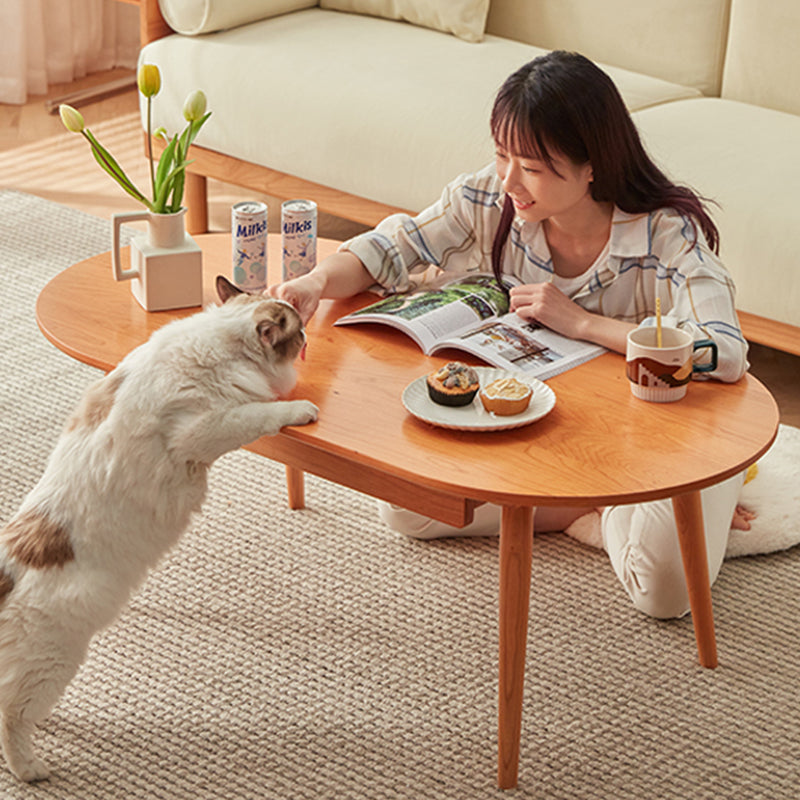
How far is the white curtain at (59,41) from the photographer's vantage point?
153 inches

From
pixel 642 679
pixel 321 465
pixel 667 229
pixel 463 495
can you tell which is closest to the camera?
pixel 463 495

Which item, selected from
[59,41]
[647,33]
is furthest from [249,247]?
[59,41]

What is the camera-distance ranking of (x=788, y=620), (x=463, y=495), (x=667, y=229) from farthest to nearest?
(x=788, y=620)
(x=667, y=229)
(x=463, y=495)

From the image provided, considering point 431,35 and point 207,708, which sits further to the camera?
point 431,35

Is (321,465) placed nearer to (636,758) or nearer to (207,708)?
(207,708)

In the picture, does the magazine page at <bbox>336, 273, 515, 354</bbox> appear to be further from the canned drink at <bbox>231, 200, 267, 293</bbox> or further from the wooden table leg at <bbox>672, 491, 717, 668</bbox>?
the wooden table leg at <bbox>672, 491, 717, 668</bbox>

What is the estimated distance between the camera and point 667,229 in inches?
63.5

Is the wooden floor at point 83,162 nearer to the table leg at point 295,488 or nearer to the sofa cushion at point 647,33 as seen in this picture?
the sofa cushion at point 647,33

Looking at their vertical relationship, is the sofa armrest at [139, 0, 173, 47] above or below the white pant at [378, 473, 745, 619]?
above

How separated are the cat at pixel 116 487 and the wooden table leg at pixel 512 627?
284 mm

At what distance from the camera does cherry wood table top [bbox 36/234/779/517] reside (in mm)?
1330

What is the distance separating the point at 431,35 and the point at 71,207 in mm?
1098

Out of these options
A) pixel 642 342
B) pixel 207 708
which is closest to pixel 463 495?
pixel 642 342

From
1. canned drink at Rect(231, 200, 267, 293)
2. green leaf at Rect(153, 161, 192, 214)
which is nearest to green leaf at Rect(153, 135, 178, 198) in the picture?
green leaf at Rect(153, 161, 192, 214)
